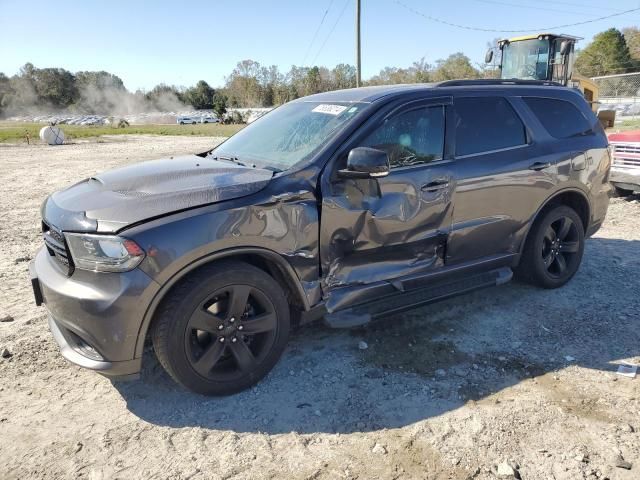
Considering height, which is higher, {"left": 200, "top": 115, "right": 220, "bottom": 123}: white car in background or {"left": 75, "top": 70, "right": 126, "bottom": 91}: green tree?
{"left": 75, "top": 70, "right": 126, "bottom": 91}: green tree

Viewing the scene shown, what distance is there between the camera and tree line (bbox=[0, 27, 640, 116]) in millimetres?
56531

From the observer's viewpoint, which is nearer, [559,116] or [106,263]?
[106,263]

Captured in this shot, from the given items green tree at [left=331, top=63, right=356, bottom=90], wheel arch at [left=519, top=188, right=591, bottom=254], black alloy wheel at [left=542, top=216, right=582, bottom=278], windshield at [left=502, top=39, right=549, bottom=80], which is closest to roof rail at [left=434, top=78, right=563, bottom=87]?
wheel arch at [left=519, top=188, right=591, bottom=254]

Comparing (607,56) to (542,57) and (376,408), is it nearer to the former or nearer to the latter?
(542,57)

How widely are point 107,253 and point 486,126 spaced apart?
3.10m

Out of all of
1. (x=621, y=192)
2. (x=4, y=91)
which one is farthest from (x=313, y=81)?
(x=4, y=91)

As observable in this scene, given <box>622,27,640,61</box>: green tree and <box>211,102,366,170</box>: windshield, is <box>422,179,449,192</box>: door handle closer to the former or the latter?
<box>211,102,366,170</box>: windshield

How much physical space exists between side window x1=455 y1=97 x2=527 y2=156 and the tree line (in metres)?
14.1

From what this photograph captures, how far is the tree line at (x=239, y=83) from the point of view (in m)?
56.5

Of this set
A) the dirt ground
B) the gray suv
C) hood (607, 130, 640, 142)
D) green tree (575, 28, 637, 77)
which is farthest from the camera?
green tree (575, 28, 637, 77)

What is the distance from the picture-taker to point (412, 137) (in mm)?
3736

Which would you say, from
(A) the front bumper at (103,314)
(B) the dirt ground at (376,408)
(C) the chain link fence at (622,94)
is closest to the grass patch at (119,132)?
(C) the chain link fence at (622,94)

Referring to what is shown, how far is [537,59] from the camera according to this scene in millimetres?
15953

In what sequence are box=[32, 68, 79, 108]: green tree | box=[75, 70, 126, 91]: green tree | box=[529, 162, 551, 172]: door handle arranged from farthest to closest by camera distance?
1. box=[75, 70, 126, 91]: green tree
2. box=[32, 68, 79, 108]: green tree
3. box=[529, 162, 551, 172]: door handle
